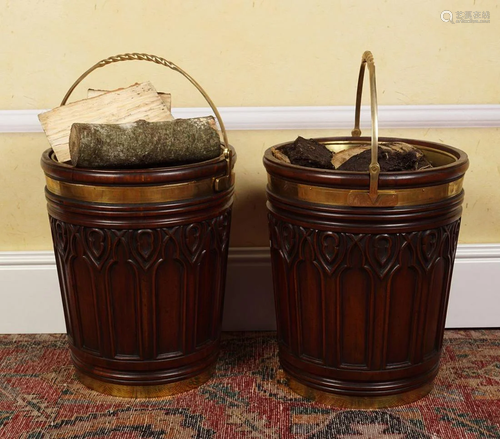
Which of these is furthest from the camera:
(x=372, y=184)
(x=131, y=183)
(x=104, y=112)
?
(x=104, y=112)

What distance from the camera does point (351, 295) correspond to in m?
2.17

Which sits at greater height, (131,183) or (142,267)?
(131,183)

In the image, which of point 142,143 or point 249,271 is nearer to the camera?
point 142,143

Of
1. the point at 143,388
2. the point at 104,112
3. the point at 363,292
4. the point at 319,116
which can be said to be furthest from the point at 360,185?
the point at 143,388

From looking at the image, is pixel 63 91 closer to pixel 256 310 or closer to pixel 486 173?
pixel 256 310

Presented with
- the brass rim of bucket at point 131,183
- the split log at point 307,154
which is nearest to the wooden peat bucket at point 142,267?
the brass rim of bucket at point 131,183

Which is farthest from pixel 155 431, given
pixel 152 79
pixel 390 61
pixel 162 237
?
pixel 390 61

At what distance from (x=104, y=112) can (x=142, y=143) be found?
0.85 feet

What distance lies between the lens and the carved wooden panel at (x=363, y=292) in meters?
2.12

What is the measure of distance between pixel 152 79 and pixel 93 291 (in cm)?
89

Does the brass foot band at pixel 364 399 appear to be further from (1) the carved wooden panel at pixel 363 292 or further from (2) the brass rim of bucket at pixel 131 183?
(2) the brass rim of bucket at pixel 131 183

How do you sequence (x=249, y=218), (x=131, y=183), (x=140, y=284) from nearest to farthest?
(x=131, y=183)
(x=140, y=284)
(x=249, y=218)

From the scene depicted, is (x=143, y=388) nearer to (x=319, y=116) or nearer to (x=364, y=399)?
A: (x=364, y=399)

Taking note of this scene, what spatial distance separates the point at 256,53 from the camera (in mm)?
2711
